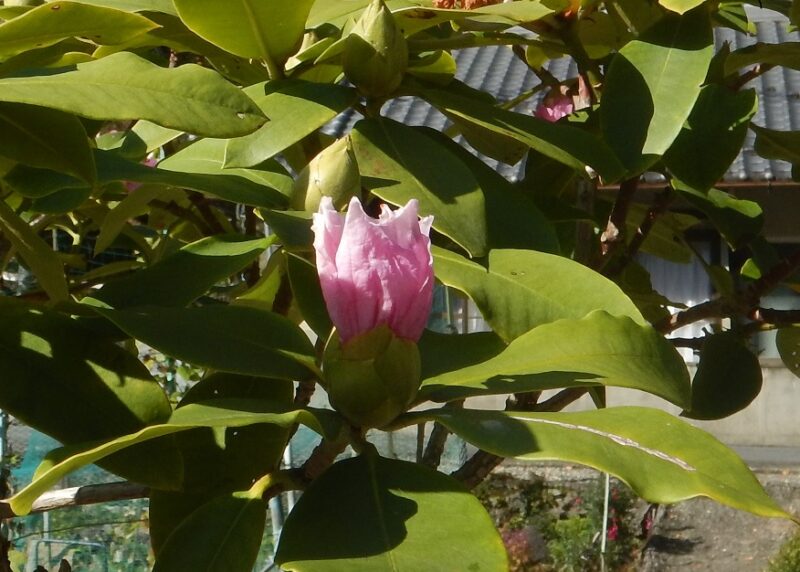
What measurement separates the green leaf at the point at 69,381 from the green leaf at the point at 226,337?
40 mm

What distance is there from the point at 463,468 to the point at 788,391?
8.02 meters

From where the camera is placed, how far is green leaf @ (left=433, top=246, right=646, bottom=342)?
2.28 ft

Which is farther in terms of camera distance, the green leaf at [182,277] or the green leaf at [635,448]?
the green leaf at [182,277]

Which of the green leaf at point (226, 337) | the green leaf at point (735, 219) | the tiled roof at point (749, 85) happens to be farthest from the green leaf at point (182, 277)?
the tiled roof at point (749, 85)

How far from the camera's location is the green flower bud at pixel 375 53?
2.47 ft

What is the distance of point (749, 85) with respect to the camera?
7.43 m

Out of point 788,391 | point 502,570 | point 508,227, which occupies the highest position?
point 788,391

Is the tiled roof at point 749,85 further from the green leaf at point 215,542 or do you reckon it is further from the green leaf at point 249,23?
the green leaf at point 215,542

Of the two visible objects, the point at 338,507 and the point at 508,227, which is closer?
the point at 338,507

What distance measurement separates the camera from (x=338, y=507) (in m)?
0.60

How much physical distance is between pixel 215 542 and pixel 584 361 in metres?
0.24

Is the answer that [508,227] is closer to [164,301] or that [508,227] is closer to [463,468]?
[164,301]

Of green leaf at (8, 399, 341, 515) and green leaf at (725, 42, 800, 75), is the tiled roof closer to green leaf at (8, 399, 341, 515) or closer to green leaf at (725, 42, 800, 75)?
green leaf at (725, 42, 800, 75)

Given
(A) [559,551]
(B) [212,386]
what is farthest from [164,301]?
(A) [559,551]
